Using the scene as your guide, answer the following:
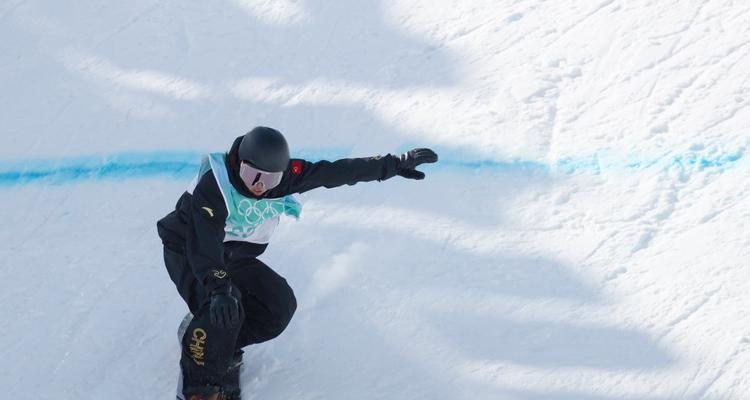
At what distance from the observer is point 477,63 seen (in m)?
4.92

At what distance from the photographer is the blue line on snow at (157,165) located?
415cm

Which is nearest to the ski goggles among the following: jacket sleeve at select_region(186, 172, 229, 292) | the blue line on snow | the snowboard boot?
jacket sleeve at select_region(186, 172, 229, 292)

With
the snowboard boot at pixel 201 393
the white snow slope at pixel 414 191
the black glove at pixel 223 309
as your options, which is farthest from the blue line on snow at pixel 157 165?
the black glove at pixel 223 309

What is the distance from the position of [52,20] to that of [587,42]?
3.30 m

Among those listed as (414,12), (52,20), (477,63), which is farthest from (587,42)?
(52,20)

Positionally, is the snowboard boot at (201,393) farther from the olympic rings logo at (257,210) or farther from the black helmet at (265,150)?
the black helmet at (265,150)

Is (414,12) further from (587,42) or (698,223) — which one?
(698,223)

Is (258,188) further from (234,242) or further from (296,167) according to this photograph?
(234,242)

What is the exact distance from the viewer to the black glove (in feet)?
8.85

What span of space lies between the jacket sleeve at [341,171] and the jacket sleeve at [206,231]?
10.6 inches

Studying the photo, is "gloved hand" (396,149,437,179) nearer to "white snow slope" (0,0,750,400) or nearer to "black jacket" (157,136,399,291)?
"black jacket" (157,136,399,291)

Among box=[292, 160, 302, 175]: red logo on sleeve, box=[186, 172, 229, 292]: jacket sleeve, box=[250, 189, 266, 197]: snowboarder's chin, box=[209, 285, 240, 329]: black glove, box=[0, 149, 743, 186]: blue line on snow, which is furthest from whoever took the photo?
box=[0, 149, 743, 186]: blue line on snow

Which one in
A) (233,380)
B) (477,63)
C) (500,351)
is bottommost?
(233,380)

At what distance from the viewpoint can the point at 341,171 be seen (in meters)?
3.13
